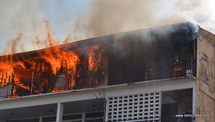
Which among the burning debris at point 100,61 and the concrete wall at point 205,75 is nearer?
the concrete wall at point 205,75

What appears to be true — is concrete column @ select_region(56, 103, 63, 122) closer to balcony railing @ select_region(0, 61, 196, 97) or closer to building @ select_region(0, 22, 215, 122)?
building @ select_region(0, 22, 215, 122)

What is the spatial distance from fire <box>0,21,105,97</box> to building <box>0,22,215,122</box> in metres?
0.05

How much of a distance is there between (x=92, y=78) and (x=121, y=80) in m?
1.46

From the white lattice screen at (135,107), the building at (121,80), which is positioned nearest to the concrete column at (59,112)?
the building at (121,80)

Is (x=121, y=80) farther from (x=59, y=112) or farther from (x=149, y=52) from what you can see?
(x=59, y=112)

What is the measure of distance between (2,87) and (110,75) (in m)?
6.26

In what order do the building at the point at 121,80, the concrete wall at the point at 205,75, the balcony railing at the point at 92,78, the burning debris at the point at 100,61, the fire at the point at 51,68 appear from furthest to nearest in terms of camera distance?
1. the fire at the point at 51,68
2. the burning debris at the point at 100,61
3. the balcony railing at the point at 92,78
4. the building at the point at 121,80
5. the concrete wall at the point at 205,75

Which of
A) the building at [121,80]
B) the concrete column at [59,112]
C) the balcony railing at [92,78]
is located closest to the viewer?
the building at [121,80]

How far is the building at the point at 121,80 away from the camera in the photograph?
22.4 m

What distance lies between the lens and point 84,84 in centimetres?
2548

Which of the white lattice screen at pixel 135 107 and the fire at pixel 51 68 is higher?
the fire at pixel 51 68

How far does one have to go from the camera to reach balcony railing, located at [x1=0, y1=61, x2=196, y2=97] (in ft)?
76.2

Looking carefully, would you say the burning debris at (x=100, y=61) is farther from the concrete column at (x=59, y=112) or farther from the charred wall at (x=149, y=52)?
the concrete column at (x=59, y=112)

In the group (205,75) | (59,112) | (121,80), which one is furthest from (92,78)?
(205,75)
